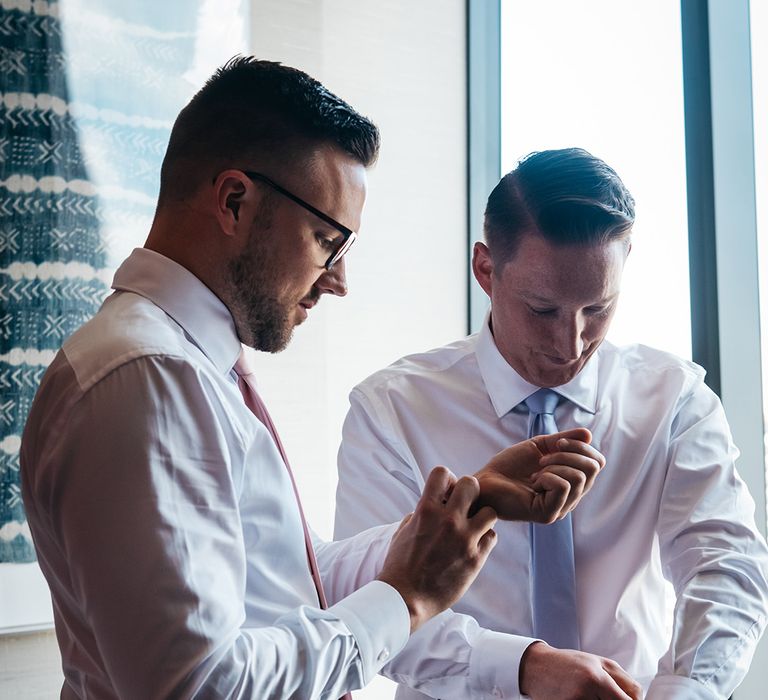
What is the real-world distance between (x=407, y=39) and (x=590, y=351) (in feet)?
5.69

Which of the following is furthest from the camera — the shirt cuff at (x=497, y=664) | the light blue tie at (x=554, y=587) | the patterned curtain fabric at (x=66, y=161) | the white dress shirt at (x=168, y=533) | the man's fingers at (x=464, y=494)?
the patterned curtain fabric at (x=66, y=161)

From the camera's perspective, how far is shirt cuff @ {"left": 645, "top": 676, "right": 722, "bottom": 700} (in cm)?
126

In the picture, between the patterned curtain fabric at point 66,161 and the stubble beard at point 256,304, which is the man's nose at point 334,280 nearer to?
the stubble beard at point 256,304

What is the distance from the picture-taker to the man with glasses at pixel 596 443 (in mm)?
1396

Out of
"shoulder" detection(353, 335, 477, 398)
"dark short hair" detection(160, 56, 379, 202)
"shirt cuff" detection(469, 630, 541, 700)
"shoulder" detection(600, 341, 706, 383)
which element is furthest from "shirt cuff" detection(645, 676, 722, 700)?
"dark short hair" detection(160, 56, 379, 202)

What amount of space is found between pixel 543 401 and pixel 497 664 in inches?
19.5

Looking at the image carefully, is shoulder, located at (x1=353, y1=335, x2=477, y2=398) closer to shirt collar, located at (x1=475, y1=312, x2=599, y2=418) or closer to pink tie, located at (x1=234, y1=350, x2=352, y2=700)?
shirt collar, located at (x1=475, y1=312, x2=599, y2=418)

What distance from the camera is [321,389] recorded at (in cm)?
267

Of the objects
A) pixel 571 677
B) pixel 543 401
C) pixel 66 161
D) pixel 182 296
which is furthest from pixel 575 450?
pixel 66 161

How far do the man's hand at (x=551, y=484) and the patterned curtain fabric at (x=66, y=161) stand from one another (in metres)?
1.43

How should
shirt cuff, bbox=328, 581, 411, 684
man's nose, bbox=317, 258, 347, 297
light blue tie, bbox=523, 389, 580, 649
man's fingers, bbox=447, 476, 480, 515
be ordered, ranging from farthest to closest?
light blue tie, bbox=523, 389, 580, 649 < man's nose, bbox=317, 258, 347, 297 < man's fingers, bbox=447, 476, 480, 515 < shirt cuff, bbox=328, 581, 411, 684

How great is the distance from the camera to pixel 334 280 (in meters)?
1.22

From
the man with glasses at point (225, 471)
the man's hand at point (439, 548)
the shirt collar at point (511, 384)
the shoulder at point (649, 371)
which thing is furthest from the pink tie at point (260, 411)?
the shoulder at point (649, 371)

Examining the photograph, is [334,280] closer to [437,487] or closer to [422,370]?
[437,487]
